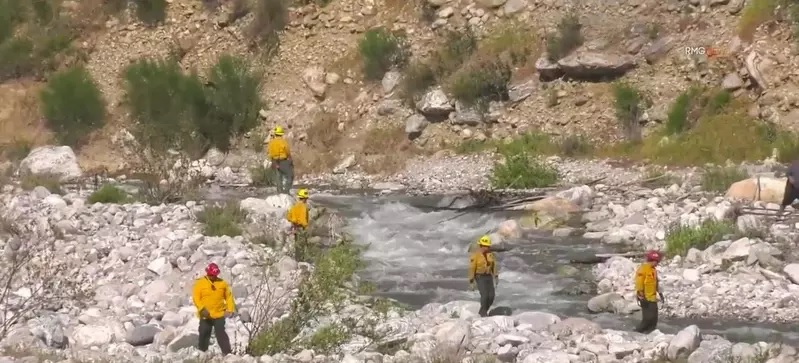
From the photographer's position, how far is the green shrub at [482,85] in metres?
26.8

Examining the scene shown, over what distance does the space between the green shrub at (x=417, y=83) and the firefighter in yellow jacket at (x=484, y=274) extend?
15.1m

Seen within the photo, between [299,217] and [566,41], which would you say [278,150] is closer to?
[299,217]

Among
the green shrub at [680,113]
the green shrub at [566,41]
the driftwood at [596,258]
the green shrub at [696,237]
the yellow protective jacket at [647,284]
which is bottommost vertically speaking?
the driftwood at [596,258]

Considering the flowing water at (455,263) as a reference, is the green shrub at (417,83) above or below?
above

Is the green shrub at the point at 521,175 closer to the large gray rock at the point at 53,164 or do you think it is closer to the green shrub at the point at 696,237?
the green shrub at the point at 696,237

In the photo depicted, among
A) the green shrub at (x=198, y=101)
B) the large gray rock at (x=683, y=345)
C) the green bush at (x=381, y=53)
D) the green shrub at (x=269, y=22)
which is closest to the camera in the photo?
the large gray rock at (x=683, y=345)

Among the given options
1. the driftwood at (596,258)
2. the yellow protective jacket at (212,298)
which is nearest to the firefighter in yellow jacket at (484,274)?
the driftwood at (596,258)

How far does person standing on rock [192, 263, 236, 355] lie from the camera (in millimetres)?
10734

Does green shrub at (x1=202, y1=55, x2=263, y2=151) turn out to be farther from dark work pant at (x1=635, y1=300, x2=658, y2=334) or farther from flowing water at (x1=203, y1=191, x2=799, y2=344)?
dark work pant at (x1=635, y1=300, x2=658, y2=334)

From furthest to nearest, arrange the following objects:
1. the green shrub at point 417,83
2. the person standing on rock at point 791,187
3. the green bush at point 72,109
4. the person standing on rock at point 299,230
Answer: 1. the green bush at point 72,109
2. the green shrub at point 417,83
3. the person standing on rock at point 791,187
4. the person standing on rock at point 299,230

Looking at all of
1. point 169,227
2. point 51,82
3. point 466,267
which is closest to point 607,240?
point 466,267

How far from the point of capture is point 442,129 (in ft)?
88.8

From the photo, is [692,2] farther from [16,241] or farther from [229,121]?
[16,241]

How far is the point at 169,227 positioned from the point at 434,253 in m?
4.29
